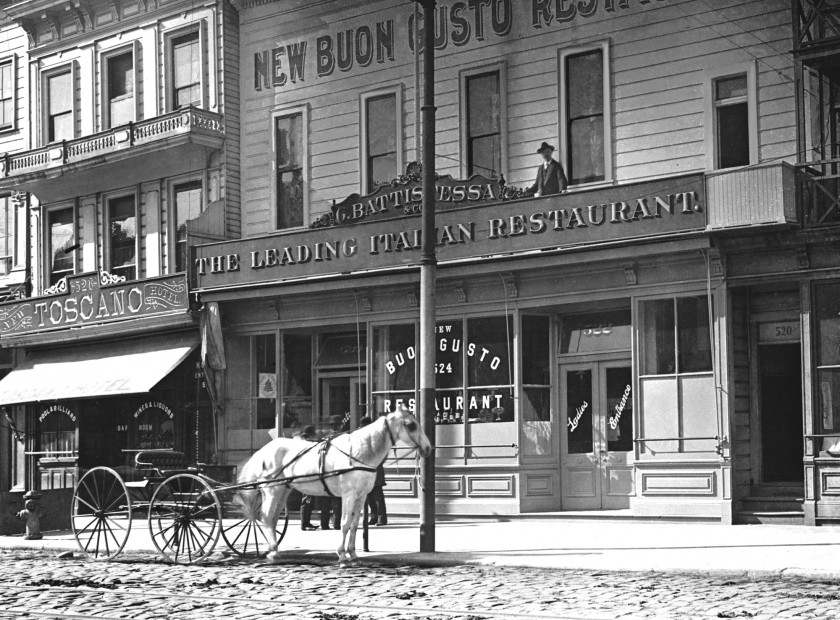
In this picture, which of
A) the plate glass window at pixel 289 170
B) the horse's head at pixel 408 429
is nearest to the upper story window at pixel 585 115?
the plate glass window at pixel 289 170

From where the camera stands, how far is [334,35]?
84.5 feet

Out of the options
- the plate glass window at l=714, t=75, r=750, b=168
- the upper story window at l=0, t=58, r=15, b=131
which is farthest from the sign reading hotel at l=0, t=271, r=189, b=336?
the plate glass window at l=714, t=75, r=750, b=168

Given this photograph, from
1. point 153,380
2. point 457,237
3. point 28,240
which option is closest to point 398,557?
point 457,237

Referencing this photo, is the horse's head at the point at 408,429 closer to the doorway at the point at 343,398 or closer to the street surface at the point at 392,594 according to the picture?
the street surface at the point at 392,594

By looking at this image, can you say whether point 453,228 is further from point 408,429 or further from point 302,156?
point 408,429

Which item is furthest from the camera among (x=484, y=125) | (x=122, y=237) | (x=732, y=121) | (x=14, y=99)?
(x=14, y=99)

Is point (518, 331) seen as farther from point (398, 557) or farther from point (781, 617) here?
point (781, 617)

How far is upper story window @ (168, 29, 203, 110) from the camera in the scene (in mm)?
28141

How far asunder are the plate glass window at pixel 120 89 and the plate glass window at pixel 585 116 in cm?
1165

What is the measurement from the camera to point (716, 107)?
20.8 meters

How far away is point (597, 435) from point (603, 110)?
564 cm

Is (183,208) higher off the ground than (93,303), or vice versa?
(183,208)

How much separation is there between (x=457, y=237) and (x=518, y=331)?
6.53 feet

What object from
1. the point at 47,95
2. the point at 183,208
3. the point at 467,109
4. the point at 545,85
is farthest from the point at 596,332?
the point at 47,95
